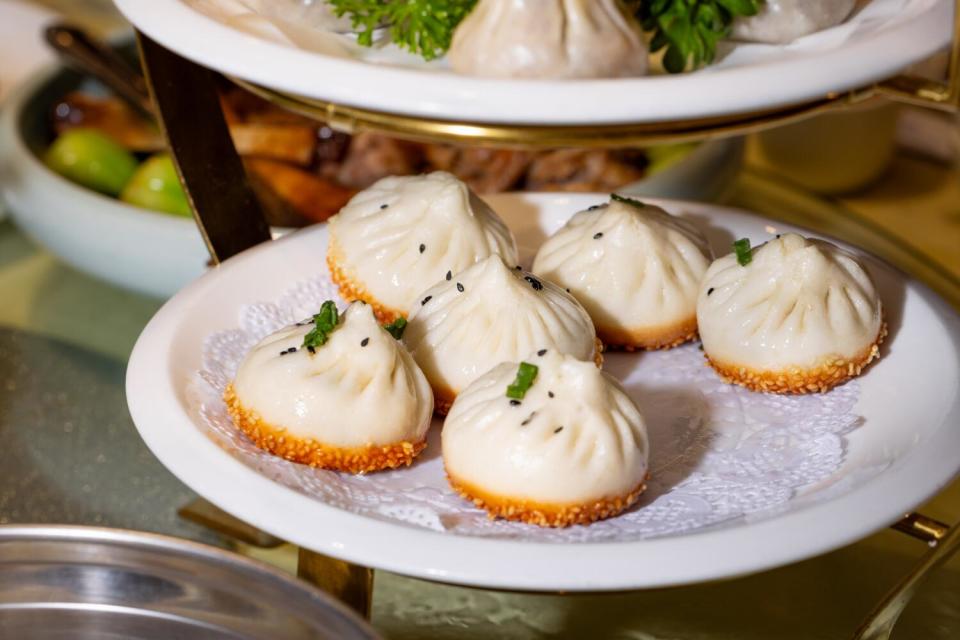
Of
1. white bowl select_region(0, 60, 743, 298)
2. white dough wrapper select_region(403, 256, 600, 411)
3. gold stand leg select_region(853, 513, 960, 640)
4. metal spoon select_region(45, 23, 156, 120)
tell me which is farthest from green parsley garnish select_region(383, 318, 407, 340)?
metal spoon select_region(45, 23, 156, 120)

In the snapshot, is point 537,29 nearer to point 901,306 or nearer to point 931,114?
point 901,306

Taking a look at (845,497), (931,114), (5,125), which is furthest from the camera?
(931,114)

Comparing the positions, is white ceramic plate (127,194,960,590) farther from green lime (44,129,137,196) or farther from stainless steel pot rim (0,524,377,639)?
green lime (44,129,137,196)

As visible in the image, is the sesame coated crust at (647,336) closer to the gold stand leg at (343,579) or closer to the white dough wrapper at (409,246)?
the white dough wrapper at (409,246)

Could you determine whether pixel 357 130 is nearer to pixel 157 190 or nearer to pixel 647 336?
pixel 647 336

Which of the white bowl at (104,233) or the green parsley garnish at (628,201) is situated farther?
the white bowl at (104,233)

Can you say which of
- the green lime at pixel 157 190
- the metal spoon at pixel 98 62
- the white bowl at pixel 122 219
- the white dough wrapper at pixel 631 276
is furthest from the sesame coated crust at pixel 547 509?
the metal spoon at pixel 98 62

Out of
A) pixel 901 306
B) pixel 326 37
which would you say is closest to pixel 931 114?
pixel 901 306
